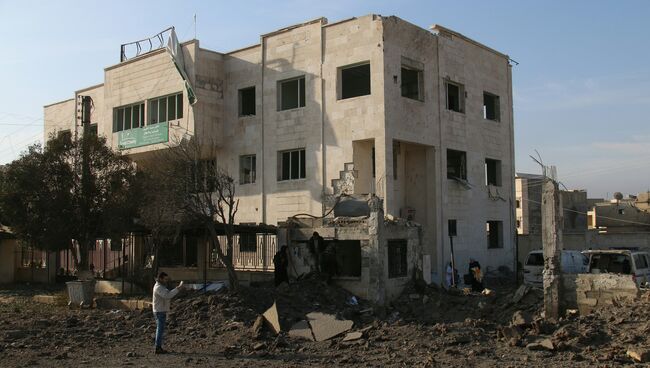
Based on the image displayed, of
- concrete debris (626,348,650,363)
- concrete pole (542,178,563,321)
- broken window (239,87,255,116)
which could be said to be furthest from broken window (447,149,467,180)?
concrete debris (626,348,650,363)

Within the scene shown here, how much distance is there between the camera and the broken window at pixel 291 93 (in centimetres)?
2702

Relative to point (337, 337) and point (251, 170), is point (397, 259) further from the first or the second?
point (251, 170)

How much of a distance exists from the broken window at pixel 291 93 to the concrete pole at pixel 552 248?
14241 millimetres

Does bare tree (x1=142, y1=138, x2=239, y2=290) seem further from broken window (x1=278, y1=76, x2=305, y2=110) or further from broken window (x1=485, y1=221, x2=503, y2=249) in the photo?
broken window (x1=485, y1=221, x2=503, y2=249)

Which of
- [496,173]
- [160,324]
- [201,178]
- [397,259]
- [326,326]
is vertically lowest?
[326,326]

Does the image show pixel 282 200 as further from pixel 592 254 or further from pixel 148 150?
pixel 592 254

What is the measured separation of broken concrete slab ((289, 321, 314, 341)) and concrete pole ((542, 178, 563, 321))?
557 cm

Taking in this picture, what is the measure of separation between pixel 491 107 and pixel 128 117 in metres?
18.2

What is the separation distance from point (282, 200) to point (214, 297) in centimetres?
1057

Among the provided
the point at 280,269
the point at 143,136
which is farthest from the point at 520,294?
the point at 143,136

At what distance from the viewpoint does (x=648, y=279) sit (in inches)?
816

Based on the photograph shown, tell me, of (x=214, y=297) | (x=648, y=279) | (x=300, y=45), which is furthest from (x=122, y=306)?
(x=648, y=279)

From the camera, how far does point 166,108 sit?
29.4 metres

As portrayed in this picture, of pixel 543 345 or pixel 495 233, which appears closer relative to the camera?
pixel 543 345
